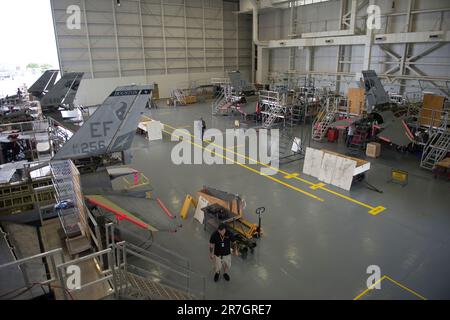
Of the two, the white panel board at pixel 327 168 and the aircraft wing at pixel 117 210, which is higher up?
the aircraft wing at pixel 117 210

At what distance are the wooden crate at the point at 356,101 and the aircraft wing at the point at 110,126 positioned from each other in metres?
17.5

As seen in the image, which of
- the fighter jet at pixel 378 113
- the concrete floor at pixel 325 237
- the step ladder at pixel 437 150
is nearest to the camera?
the concrete floor at pixel 325 237

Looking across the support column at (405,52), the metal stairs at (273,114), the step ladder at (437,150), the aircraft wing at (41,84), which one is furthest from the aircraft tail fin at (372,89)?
the aircraft wing at (41,84)

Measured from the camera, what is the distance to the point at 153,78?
4194cm

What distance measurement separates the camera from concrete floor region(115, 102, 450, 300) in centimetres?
877

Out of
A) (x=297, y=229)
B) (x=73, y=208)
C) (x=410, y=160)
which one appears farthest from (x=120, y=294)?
(x=410, y=160)

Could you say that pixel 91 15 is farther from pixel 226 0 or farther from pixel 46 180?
pixel 46 180

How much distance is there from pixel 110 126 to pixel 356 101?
1879 cm

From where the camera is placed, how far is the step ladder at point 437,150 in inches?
667

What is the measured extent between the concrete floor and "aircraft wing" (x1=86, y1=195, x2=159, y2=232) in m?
0.45

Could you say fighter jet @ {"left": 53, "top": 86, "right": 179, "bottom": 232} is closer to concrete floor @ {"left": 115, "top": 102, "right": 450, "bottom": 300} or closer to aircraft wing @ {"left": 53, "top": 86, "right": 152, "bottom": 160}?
aircraft wing @ {"left": 53, "top": 86, "right": 152, "bottom": 160}

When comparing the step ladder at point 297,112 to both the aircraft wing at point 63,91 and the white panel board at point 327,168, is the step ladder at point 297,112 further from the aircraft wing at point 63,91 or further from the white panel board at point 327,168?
the aircraft wing at point 63,91

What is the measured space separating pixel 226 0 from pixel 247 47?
7.58 meters
